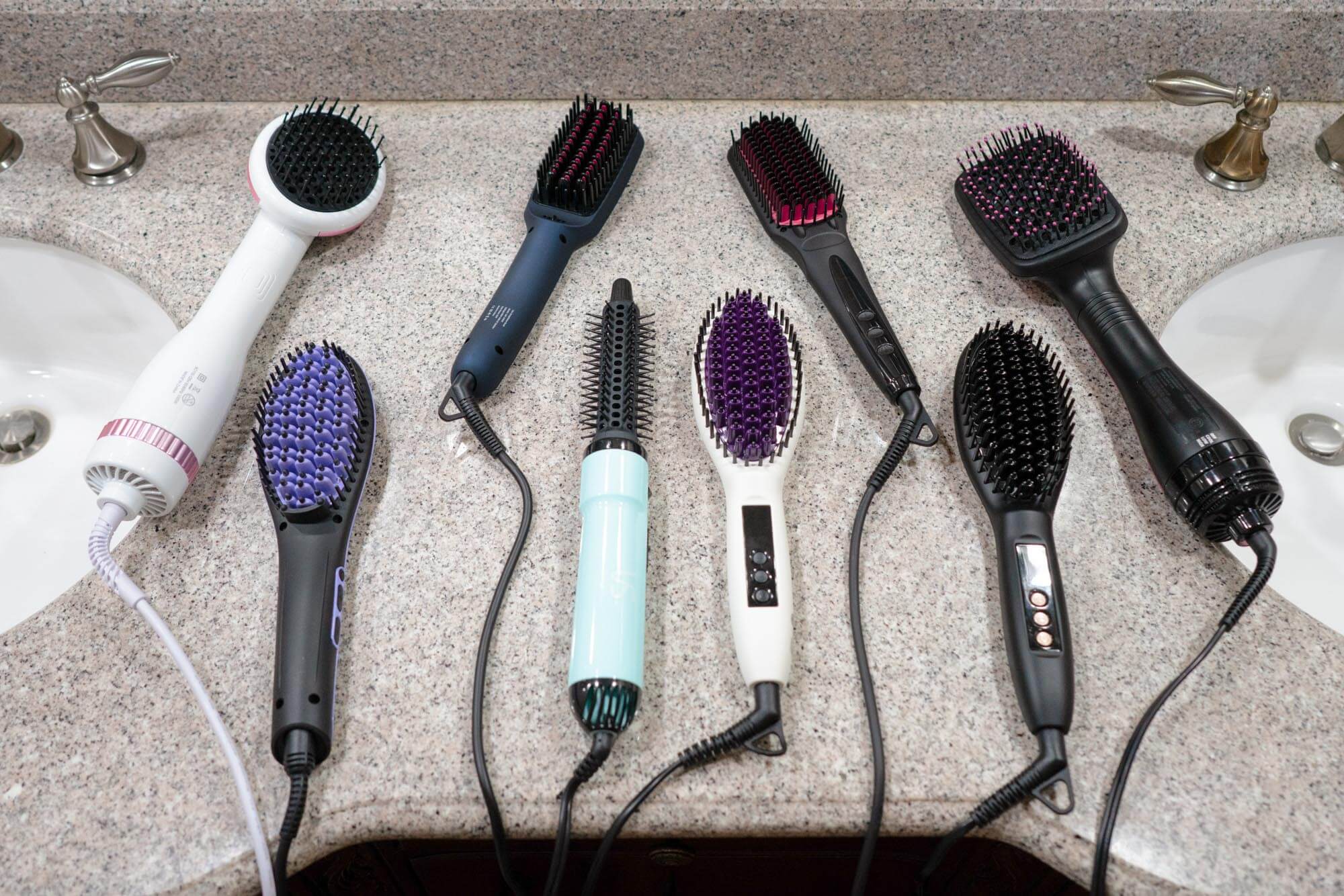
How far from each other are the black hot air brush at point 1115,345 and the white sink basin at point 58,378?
2.15 ft

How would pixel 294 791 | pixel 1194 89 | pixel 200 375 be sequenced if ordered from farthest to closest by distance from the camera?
1. pixel 1194 89
2. pixel 200 375
3. pixel 294 791

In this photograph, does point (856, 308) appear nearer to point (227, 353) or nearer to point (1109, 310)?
point (1109, 310)

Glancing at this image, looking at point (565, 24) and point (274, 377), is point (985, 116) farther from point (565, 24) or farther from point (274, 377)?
point (274, 377)

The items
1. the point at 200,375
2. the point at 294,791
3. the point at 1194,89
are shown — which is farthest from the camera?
the point at 1194,89

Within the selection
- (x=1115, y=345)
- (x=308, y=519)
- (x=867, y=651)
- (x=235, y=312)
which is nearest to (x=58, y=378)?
(x=235, y=312)

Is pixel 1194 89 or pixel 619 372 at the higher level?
pixel 1194 89

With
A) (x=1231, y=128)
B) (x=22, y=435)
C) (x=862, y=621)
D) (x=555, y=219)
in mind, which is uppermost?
(x=1231, y=128)

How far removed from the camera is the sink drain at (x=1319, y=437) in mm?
683

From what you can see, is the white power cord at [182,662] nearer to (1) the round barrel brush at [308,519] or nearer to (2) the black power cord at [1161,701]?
(1) the round barrel brush at [308,519]

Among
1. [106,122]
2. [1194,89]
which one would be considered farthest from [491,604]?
[1194,89]

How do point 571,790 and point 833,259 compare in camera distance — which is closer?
point 571,790

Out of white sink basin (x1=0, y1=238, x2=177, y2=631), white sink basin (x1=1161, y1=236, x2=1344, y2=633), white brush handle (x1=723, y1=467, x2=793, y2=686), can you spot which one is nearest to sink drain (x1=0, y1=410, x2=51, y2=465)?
white sink basin (x1=0, y1=238, x2=177, y2=631)

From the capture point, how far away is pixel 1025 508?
500mm

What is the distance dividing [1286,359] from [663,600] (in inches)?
24.4
